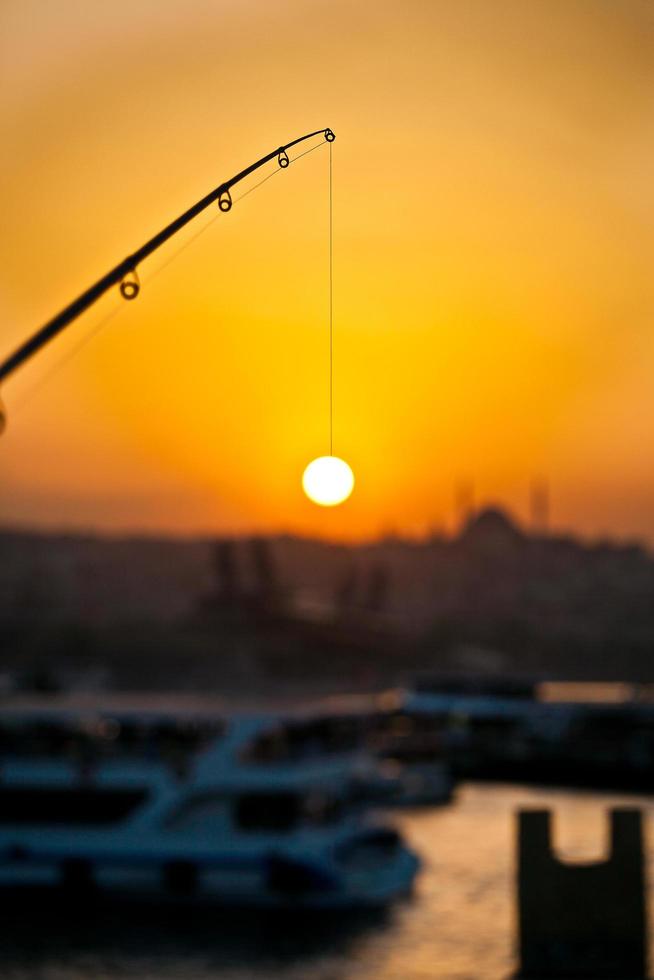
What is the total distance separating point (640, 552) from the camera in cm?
14362

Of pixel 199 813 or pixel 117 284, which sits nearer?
pixel 117 284

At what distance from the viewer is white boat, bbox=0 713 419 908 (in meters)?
22.8

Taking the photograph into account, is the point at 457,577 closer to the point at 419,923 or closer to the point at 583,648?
the point at 583,648

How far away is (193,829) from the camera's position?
23.3 meters

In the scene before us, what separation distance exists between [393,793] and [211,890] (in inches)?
409

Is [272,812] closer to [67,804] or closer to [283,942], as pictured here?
[283,942]

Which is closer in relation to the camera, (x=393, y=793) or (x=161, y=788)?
(x=161, y=788)

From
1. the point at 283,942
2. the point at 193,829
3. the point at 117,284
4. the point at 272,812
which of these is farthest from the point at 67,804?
the point at 117,284

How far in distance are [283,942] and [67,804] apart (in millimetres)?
4360

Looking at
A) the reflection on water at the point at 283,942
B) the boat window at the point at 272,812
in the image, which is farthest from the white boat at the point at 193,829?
the reflection on water at the point at 283,942

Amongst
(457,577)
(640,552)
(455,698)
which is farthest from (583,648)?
(455,698)

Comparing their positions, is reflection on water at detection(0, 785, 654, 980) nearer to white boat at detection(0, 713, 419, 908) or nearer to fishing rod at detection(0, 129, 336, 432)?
white boat at detection(0, 713, 419, 908)

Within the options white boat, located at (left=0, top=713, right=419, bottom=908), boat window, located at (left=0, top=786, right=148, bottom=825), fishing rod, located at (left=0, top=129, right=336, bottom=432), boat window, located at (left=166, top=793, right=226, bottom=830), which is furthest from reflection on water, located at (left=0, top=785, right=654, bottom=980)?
fishing rod, located at (left=0, top=129, right=336, bottom=432)

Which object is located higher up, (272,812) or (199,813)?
(199,813)
